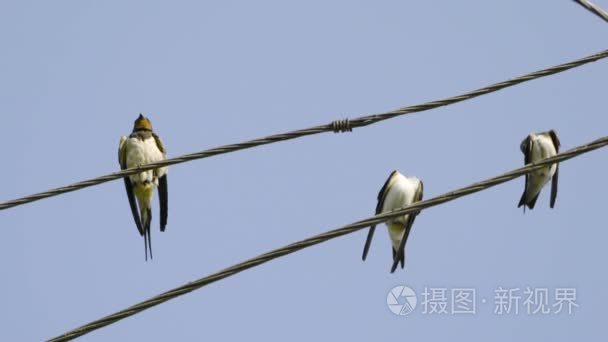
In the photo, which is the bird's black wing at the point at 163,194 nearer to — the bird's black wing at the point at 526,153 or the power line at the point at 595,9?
the bird's black wing at the point at 526,153

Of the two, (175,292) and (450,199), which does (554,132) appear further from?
(175,292)

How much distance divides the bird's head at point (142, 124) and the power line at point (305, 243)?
4845 mm

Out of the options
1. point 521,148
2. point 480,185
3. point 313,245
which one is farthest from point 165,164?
point 521,148

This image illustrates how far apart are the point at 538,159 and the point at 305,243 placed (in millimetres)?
5293

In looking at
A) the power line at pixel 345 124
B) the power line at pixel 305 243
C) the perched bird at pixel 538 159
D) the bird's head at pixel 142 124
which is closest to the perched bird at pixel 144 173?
the bird's head at pixel 142 124

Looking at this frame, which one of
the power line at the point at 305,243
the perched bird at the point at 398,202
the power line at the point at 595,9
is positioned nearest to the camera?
the power line at the point at 305,243

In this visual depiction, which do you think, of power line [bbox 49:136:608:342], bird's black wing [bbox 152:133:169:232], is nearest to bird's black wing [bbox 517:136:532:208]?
bird's black wing [bbox 152:133:169:232]

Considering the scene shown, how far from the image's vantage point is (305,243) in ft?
16.1

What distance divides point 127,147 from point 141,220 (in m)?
0.61

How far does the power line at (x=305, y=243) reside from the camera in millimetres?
4688

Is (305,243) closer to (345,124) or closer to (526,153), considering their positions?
→ (345,124)

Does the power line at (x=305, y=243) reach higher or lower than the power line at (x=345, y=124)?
lower

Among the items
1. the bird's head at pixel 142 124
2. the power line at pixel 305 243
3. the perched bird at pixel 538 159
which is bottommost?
the power line at pixel 305 243

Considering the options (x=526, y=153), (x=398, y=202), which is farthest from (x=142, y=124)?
(x=526, y=153)
